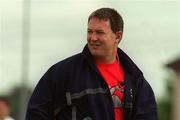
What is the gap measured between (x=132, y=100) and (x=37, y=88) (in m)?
0.77

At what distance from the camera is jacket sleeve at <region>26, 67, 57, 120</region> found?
7777 millimetres

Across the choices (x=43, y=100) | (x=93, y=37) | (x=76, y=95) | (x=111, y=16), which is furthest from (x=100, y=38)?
(x=43, y=100)

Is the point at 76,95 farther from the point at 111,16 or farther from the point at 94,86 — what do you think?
the point at 111,16

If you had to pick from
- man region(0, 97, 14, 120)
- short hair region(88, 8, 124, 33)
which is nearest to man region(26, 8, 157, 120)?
short hair region(88, 8, 124, 33)

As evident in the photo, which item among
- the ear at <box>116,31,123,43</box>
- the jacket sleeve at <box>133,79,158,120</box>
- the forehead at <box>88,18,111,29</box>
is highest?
the forehead at <box>88,18,111,29</box>

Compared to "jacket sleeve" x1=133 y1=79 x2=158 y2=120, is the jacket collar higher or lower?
higher

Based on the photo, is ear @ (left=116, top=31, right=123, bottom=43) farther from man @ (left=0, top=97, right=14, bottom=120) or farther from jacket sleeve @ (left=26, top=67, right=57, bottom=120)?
man @ (left=0, top=97, right=14, bottom=120)

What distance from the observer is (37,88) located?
7828 mm

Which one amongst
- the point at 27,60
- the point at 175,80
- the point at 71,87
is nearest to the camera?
the point at 71,87

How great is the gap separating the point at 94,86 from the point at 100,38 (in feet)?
1.25

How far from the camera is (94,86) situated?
780 centimetres

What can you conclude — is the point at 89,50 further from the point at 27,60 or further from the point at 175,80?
the point at 175,80

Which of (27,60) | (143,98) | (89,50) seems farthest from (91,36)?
(27,60)

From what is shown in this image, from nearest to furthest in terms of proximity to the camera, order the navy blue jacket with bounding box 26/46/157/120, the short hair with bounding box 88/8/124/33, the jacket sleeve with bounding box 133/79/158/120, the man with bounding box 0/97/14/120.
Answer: the navy blue jacket with bounding box 26/46/157/120 → the short hair with bounding box 88/8/124/33 → the jacket sleeve with bounding box 133/79/158/120 → the man with bounding box 0/97/14/120
